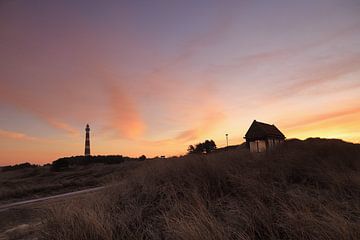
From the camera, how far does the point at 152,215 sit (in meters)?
5.98

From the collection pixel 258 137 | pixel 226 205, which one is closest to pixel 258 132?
pixel 258 137

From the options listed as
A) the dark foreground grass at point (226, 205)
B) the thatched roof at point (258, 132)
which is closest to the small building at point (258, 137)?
the thatched roof at point (258, 132)

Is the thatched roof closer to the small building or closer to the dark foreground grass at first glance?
the small building

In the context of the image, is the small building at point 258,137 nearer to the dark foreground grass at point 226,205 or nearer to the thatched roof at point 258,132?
the thatched roof at point 258,132

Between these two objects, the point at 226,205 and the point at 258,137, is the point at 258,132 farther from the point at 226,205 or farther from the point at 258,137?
the point at 226,205

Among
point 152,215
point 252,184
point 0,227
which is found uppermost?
point 252,184

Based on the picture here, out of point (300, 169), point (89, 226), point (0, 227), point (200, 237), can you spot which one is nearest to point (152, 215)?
point (89, 226)

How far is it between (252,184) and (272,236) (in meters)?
2.28

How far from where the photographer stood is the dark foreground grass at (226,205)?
4.16m

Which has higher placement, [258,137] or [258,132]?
[258,132]

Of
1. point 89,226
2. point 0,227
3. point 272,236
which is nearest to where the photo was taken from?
point 272,236

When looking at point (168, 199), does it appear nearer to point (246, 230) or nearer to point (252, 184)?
point (252, 184)

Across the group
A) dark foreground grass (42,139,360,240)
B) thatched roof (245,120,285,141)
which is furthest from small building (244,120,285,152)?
dark foreground grass (42,139,360,240)

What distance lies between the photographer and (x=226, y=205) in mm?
5797
